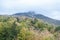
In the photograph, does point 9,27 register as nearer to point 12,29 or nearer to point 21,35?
point 12,29

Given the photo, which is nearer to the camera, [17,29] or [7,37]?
[7,37]

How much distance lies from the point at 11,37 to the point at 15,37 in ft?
6.28

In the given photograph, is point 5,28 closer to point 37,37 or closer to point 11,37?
point 11,37

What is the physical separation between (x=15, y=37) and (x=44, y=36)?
817 cm

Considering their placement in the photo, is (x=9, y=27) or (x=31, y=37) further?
(x=9, y=27)

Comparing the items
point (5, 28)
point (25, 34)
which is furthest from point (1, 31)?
point (25, 34)

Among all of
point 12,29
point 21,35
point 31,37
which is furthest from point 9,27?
point 31,37

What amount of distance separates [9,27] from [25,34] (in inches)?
272

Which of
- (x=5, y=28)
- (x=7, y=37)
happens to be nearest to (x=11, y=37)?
(x=7, y=37)

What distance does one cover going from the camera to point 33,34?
6962 centimetres

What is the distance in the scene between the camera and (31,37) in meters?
68.6

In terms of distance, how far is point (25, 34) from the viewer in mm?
72188

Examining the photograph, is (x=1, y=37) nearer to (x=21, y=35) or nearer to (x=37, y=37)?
(x=21, y=35)

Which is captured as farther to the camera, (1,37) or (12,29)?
(12,29)
